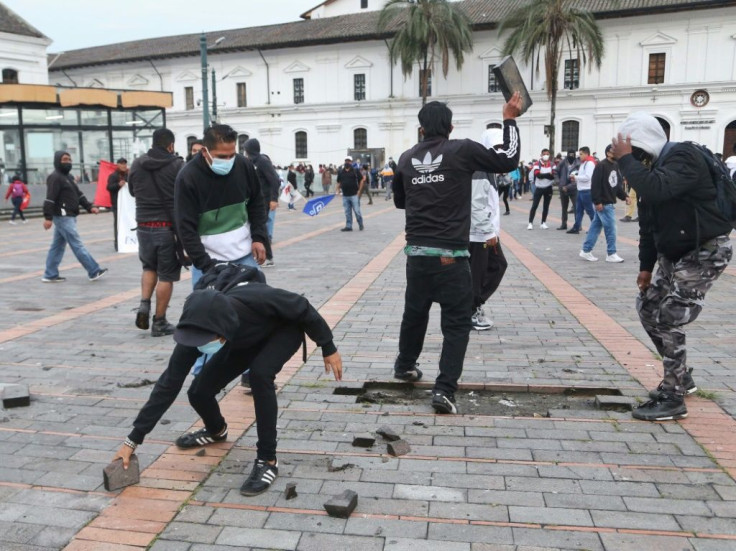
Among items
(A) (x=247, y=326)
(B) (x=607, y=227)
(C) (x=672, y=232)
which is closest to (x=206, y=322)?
(A) (x=247, y=326)

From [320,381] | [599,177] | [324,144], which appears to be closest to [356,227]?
[599,177]

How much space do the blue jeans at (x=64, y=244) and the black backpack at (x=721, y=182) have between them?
7406 millimetres

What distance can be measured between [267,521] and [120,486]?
78 centimetres

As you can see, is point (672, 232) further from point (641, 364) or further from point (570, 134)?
point (570, 134)

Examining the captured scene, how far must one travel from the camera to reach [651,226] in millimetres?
4066

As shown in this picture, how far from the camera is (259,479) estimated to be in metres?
3.16

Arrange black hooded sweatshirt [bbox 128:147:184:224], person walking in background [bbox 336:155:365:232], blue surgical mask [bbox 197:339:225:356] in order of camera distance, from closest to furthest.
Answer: blue surgical mask [bbox 197:339:225:356] → black hooded sweatshirt [bbox 128:147:184:224] → person walking in background [bbox 336:155:365:232]

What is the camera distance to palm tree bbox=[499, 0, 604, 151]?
36156 millimetres

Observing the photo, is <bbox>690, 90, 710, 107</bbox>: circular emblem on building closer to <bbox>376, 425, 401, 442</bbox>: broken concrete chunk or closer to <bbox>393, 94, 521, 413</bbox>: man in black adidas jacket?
<bbox>393, 94, 521, 413</bbox>: man in black adidas jacket

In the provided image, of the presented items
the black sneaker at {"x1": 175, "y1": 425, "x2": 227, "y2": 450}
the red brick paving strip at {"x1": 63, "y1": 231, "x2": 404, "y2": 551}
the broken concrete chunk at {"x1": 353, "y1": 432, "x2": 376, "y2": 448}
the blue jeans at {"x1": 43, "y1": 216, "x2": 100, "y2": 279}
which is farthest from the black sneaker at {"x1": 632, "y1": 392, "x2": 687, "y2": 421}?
the blue jeans at {"x1": 43, "y1": 216, "x2": 100, "y2": 279}

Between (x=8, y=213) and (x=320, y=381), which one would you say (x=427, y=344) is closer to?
(x=320, y=381)

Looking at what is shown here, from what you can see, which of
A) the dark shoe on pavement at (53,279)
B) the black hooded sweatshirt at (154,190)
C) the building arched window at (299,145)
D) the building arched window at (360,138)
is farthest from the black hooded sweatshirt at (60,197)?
the building arched window at (299,145)

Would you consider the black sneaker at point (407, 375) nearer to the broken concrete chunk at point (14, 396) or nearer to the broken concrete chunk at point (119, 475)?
the broken concrete chunk at point (119, 475)

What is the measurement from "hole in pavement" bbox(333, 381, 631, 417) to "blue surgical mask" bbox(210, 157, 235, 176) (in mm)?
1624
